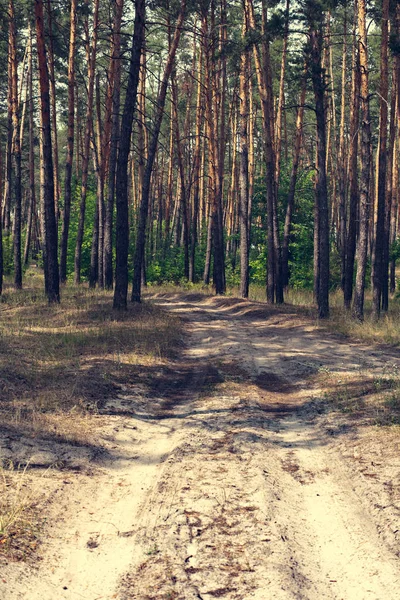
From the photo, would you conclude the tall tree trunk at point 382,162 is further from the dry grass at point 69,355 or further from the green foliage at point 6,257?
the green foliage at point 6,257

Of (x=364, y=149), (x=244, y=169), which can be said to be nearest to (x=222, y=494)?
(x=364, y=149)

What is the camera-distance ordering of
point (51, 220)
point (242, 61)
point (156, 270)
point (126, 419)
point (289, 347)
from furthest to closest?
1. point (156, 270)
2. point (242, 61)
3. point (51, 220)
4. point (289, 347)
5. point (126, 419)

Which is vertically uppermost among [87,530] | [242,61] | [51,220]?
[242,61]

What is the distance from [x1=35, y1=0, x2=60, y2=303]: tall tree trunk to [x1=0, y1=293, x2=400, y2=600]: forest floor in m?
10.7

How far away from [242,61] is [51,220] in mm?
11530

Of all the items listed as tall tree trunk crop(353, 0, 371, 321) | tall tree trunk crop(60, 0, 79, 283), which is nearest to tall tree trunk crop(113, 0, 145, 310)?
tall tree trunk crop(353, 0, 371, 321)

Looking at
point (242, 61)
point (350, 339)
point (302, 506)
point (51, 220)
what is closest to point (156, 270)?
point (242, 61)

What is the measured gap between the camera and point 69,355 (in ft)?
37.9

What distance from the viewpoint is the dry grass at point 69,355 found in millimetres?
7801

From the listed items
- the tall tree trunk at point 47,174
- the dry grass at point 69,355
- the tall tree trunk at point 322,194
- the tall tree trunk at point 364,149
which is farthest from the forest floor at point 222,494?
the tall tree trunk at point 47,174

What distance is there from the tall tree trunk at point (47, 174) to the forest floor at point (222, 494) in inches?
422

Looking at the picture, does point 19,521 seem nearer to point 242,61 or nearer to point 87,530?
point 87,530

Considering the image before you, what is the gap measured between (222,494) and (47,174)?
1577 cm

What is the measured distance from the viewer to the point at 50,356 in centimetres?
1134
